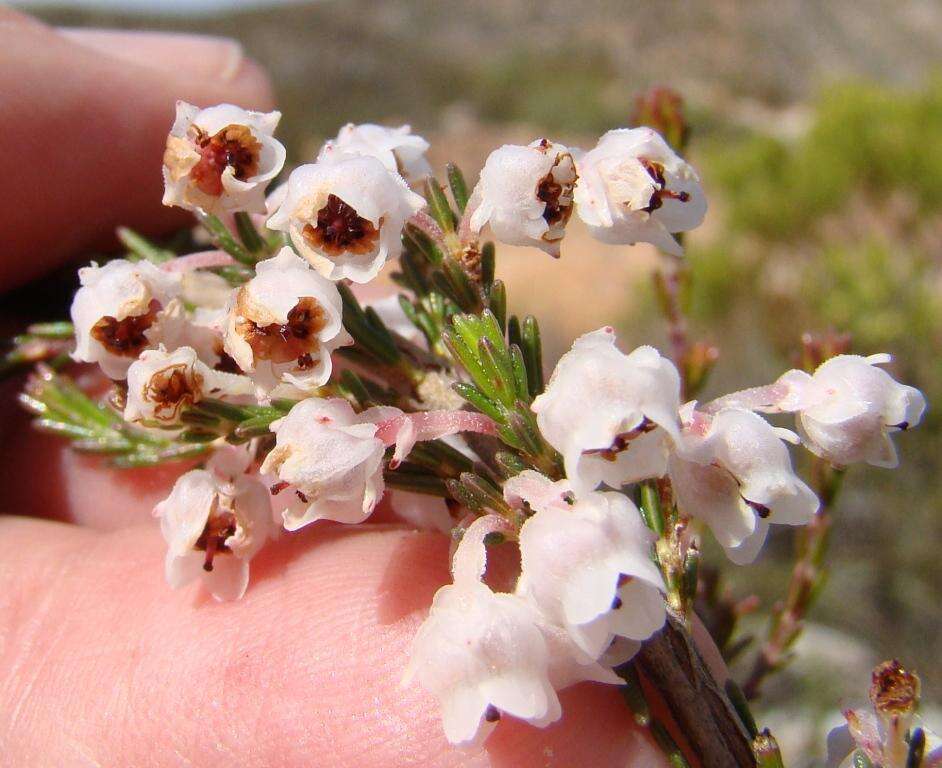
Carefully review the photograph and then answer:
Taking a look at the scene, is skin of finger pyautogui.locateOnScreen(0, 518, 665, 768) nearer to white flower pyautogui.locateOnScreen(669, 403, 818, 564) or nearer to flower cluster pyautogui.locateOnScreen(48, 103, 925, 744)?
flower cluster pyautogui.locateOnScreen(48, 103, 925, 744)

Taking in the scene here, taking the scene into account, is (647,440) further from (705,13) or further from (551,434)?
(705,13)

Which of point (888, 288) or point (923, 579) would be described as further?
point (888, 288)

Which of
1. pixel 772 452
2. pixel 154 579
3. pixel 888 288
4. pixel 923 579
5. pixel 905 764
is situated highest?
pixel 772 452

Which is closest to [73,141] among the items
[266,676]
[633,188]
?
[266,676]

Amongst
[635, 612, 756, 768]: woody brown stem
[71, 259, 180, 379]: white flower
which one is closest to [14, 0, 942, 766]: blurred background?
[635, 612, 756, 768]: woody brown stem

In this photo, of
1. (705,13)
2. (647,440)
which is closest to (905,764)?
(647,440)

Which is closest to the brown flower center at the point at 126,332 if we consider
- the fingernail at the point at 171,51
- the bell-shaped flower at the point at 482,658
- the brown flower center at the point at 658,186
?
the bell-shaped flower at the point at 482,658
